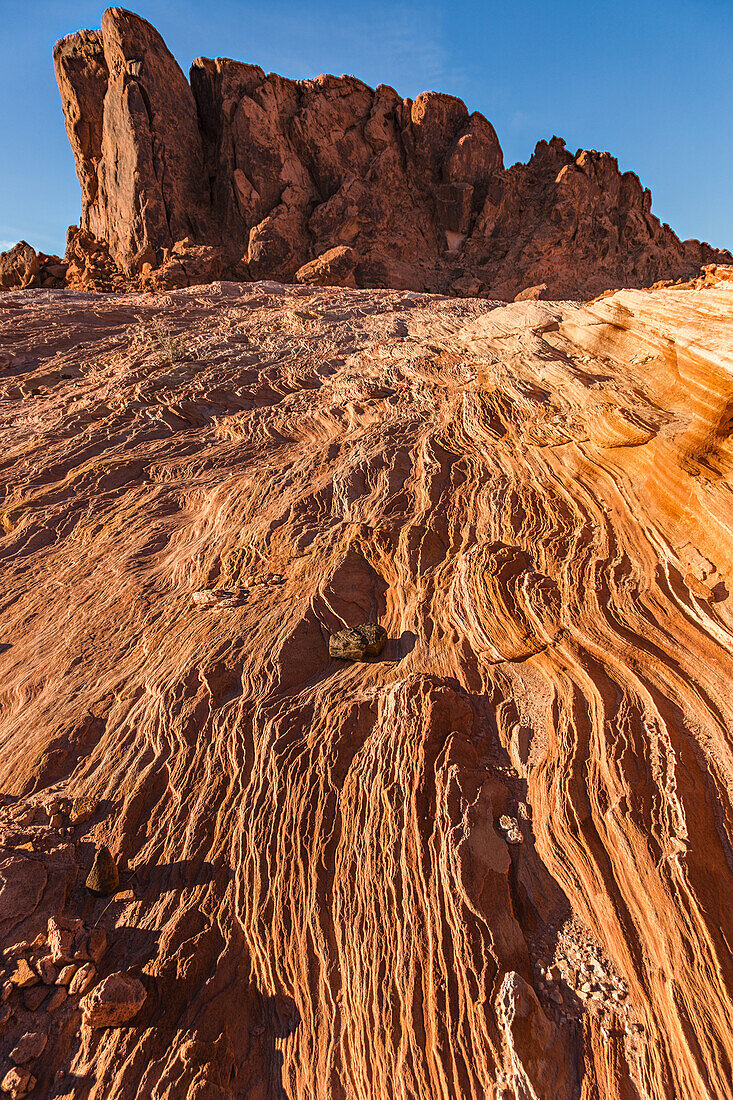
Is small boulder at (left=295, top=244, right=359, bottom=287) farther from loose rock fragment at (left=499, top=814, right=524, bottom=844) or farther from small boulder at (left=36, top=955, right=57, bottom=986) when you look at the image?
small boulder at (left=36, top=955, right=57, bottom=986)

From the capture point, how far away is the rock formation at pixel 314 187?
98.7ft

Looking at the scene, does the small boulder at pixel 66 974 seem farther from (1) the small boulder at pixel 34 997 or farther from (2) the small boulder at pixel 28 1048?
(2) the small boulder at pixel 28 1048

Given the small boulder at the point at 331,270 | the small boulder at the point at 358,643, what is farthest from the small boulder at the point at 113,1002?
the small boulder at the point at 331,270

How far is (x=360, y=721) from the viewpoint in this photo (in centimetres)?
502

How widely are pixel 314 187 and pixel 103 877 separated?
4055cm

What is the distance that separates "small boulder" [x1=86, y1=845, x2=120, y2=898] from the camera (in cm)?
378

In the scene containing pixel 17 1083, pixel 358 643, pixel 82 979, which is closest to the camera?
pixel 17 1083

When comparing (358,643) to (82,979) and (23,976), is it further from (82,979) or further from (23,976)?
(23,976)

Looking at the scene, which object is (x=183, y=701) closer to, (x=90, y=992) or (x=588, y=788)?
(x=90, y=992)

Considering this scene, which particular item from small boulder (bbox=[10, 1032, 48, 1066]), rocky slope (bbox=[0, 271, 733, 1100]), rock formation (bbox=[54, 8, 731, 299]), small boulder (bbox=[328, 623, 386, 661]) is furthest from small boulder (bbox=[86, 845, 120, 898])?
rock formation (bbox=[54, 8, 731, 299])

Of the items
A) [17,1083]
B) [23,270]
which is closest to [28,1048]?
[17,1083]

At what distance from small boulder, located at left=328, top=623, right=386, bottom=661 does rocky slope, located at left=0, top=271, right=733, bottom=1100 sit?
19cm

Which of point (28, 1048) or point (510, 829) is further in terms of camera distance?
point (510, 829)

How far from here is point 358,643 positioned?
5.94 metres
